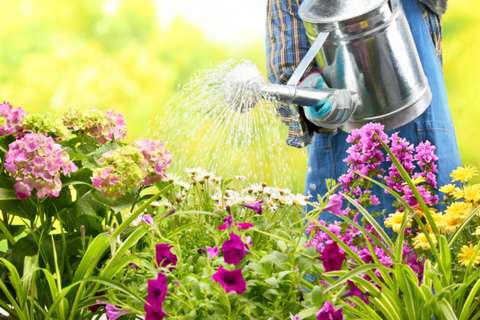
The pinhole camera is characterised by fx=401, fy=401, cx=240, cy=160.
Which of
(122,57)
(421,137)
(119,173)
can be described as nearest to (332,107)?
(421,137)

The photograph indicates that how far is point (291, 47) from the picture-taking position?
1013mm

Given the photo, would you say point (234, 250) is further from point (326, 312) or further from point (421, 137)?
point (421, 137)

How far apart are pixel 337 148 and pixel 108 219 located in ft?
1.99

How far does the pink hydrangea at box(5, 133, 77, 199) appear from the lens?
460 millimetres

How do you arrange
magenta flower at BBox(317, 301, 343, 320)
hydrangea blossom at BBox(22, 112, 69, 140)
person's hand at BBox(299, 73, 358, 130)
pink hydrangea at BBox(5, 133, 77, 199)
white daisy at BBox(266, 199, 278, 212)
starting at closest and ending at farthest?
magenta flower at BBox(317, 301, 343, 320), pink hydrangea at BBox(5, 133, 77, 199), hydrangea blossom at BBox(22, 112, 69, 140), white daisy at BBox(266, 199, 278, 212), person's hand at BBox(299, 73, 358, 130)

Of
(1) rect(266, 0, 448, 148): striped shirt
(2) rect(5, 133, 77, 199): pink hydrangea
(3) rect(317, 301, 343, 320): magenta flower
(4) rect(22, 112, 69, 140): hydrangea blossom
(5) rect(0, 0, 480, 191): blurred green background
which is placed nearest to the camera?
(3) rect(317, 301, 343, 320): magenta flower

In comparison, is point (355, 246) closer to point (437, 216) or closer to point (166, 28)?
point (437, 216)

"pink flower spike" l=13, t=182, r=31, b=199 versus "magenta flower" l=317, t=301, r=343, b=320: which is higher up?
"pink flower spike" l=13, t=182, r=31, b=199

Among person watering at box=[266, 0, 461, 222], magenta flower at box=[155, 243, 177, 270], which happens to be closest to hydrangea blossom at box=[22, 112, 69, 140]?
magenta flower at box=[155, 243, 177, 270]

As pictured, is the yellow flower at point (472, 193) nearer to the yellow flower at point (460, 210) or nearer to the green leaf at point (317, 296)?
the yellow flower at point (460, 210)

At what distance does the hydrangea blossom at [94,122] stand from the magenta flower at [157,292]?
342 millimetres

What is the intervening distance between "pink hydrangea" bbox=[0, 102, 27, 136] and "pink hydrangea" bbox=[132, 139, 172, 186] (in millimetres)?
190

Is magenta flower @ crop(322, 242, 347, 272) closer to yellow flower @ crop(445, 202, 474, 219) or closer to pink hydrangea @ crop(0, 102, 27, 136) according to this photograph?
yellow flower @ crop(445, 202, 474, 219)

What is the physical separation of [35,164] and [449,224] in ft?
1.64
